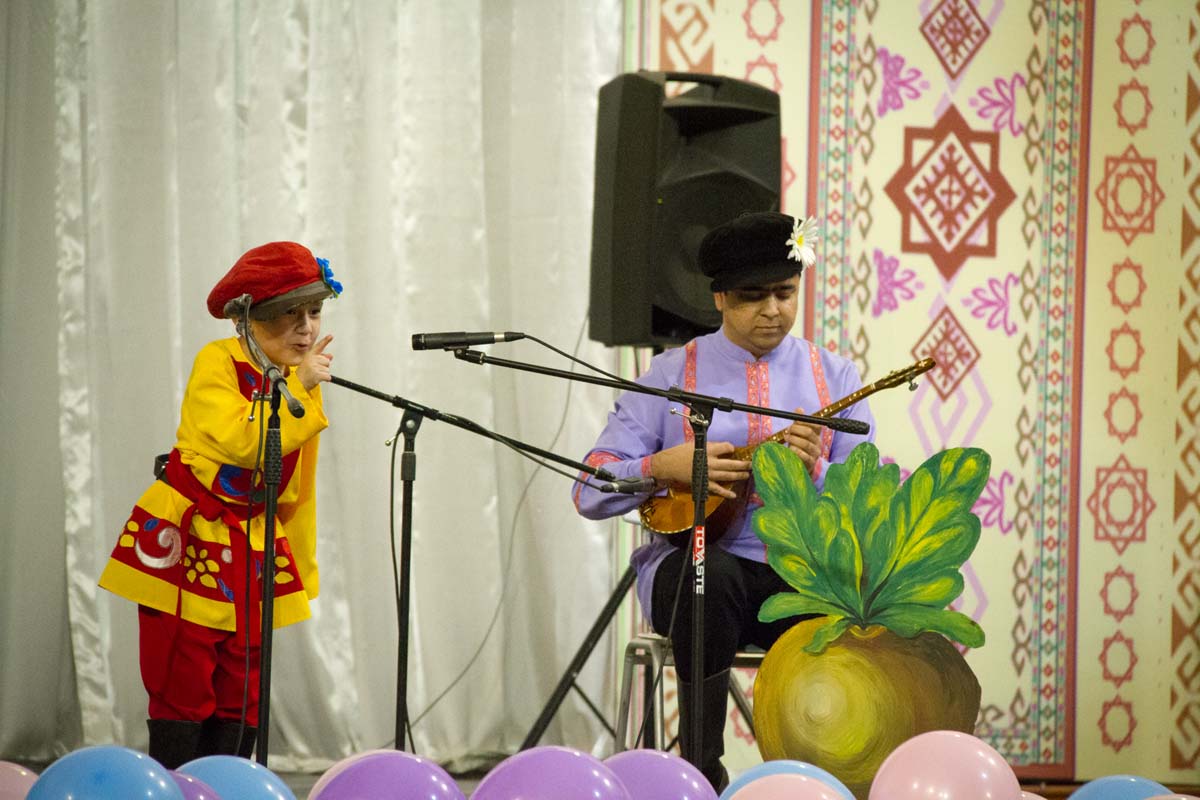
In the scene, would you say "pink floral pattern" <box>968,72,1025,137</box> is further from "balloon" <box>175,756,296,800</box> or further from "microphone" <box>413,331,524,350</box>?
"balloon" <box>175,756,296,800</box>

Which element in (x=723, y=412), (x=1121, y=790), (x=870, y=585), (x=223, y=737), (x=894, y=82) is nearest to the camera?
(x=1121, y=790)

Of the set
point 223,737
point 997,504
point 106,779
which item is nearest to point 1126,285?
point 997,504

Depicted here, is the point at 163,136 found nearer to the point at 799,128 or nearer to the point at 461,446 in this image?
the point at 461,446

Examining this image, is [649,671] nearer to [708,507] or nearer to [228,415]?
[708,507]

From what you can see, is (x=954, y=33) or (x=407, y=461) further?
(x=954, y=33)

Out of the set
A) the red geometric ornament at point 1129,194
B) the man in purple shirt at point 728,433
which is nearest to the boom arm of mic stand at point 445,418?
the man in purple shirt at point 728,433

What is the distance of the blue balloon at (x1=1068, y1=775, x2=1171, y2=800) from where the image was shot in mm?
1933

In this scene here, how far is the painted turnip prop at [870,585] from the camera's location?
7.47ft

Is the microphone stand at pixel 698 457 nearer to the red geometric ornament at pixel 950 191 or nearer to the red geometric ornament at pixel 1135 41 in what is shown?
the red geometric ornament at pixel 950 191

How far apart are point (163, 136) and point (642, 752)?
2218mm

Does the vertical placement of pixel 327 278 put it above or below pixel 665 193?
below

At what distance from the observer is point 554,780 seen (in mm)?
1691

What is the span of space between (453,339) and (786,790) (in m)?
0.85

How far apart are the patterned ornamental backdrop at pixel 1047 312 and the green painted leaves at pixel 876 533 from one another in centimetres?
133
